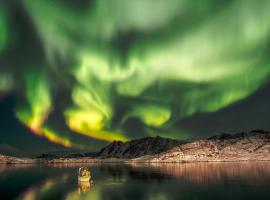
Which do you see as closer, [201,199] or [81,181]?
[201,199]

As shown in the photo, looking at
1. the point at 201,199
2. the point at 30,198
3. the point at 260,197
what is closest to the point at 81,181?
the point at 30,198

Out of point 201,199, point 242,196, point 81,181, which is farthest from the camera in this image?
point 81,181

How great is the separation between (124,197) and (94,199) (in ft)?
31.3

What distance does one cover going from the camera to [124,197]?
4213 inches

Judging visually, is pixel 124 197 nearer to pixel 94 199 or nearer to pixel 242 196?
pixel 94 199

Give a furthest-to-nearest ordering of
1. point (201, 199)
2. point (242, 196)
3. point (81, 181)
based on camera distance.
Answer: point (81, 181), point (242, 196), point (201, 199)

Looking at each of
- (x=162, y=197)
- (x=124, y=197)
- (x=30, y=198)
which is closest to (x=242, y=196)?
(x=162, y=197)

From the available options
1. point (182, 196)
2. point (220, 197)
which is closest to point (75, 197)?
point (182, 196)

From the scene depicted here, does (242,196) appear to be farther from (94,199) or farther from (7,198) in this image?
(7,198)

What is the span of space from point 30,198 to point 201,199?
178 feet

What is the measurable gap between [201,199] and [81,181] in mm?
77516

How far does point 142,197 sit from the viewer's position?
107 m

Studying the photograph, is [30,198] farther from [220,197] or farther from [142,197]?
[220,197]

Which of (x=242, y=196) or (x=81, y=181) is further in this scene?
(x=81, y=181)
